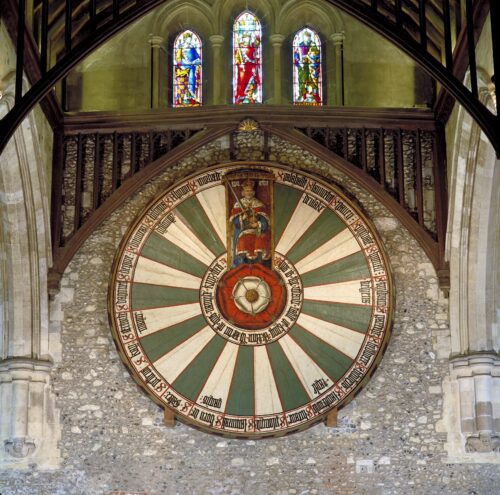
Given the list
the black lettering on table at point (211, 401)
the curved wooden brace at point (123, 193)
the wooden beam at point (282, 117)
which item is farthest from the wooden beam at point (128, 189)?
the black lettering on table at point (211, 401)

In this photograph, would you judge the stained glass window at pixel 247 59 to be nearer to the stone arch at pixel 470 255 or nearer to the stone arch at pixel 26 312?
the stone arch at pixel 26 312

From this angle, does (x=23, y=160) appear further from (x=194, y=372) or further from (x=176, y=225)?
(x=194, y=372)

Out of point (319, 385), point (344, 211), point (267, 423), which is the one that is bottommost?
point (267, 423)

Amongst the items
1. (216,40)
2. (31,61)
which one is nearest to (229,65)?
(216,40)

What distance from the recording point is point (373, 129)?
1239 centimetres

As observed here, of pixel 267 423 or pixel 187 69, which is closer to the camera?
pixel 267 423

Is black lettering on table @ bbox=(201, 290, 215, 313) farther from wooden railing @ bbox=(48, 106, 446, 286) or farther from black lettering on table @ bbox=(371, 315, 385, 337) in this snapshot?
black lettering on table @ bbox=(371, 315, 385, 337)

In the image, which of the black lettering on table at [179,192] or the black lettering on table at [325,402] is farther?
the black lettering on table at [179,192]

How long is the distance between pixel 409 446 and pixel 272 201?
101 inches

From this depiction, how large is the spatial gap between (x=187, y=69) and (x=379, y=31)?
3.58 m

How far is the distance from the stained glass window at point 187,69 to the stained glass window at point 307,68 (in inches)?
37.4

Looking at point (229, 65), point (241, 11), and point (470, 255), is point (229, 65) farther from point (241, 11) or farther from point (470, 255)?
point (470, 255)

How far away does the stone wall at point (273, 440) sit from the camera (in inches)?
457

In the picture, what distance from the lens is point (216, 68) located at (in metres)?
12.9
